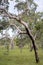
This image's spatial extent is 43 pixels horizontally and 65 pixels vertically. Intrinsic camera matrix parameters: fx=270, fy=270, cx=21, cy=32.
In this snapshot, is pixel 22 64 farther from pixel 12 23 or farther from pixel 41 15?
pixel 41 15

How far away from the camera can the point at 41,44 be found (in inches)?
1576

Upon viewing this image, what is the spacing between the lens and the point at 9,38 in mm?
23125

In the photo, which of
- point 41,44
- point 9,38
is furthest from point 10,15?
point 41,44

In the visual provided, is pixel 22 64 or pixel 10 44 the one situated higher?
pixel 10 44

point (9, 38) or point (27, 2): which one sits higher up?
point (27, 2)

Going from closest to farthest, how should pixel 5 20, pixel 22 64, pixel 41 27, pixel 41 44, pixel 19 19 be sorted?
pixel 19 19
pixel 22 64
pixel 5 20
pixel 41 27
pixel 41 44

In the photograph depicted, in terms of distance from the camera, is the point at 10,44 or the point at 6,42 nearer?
the point at 10,44


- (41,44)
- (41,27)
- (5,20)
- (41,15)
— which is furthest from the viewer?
(41,15)

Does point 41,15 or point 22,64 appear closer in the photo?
point 22,64

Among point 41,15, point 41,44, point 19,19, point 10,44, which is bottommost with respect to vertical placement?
point 41,44

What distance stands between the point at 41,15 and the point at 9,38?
71.5 feet

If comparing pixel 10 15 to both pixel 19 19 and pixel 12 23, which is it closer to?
pixel 19 19

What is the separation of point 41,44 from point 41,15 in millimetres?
6204

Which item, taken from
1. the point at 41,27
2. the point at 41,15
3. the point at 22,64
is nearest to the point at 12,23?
the point at 22,64
